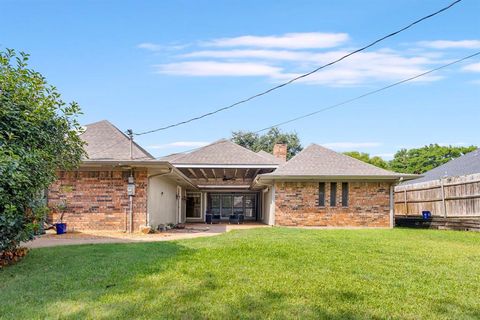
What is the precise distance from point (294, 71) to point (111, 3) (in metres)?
5.41

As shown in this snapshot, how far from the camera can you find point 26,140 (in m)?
6.75

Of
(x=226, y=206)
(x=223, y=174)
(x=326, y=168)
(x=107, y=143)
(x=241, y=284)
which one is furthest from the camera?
(x=226, y=206)

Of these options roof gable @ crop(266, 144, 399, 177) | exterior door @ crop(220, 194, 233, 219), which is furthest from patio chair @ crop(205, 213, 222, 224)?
roof gable @ crop(266, 144, 399, 177)

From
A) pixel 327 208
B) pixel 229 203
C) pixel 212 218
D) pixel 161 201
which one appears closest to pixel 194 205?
pixel 212 218

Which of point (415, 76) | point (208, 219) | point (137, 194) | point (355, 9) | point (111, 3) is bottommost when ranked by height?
point (208, 219)

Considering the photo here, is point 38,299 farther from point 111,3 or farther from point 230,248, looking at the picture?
point 111,3

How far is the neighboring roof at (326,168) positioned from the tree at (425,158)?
25665mm

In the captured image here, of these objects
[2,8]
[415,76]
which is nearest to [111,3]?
[2,8]

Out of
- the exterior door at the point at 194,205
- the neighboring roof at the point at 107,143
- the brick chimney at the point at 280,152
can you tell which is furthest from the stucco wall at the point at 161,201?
the brick chimney at the point at 280,152

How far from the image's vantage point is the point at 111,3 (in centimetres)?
1091

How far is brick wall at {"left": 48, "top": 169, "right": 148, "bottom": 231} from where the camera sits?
13289 mm

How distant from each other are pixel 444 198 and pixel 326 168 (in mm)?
5107

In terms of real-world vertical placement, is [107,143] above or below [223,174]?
above

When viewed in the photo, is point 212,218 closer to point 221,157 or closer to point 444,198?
point 221,157
